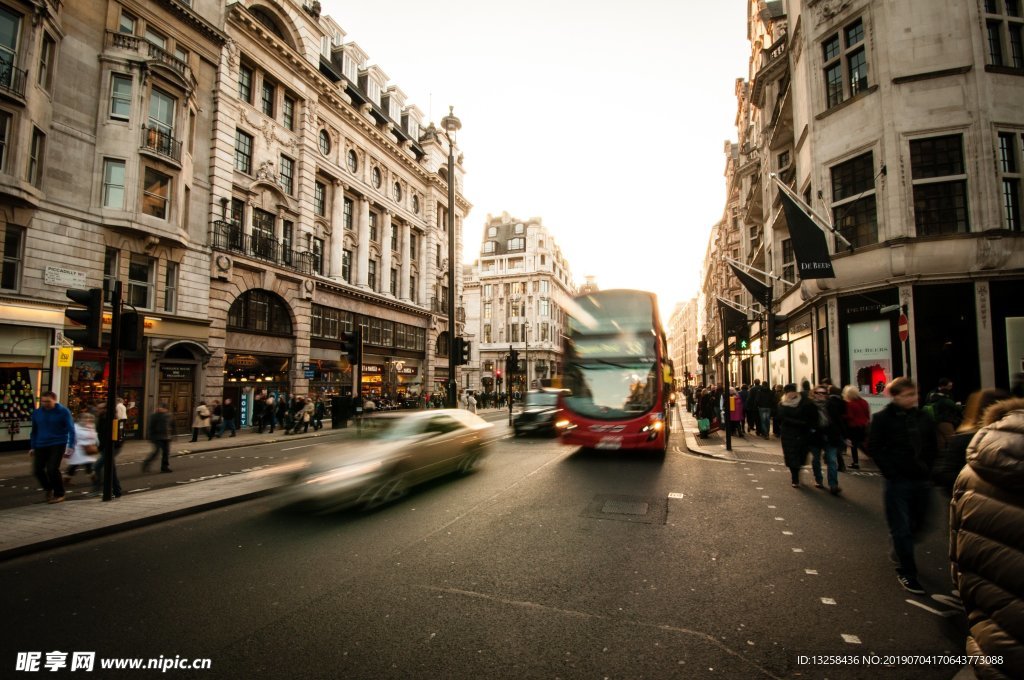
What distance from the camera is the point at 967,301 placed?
44.9 feet

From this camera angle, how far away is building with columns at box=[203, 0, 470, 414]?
23109 mm

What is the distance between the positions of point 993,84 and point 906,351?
816 cm

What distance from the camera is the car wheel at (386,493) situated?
724cm

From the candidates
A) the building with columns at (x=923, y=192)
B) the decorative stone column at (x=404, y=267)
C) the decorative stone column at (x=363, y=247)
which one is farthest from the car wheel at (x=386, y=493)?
the decorative stone column at (x=404, y=267)

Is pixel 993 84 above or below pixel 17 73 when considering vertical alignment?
below

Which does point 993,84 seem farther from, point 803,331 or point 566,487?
point 566,487

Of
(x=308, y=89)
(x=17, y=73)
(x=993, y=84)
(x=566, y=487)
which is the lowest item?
(x=566, y=487)

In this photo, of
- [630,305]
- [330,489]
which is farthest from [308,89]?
[330,489]

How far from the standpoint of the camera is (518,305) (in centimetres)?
7919

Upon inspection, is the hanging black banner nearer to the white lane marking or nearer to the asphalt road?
the asphalt road

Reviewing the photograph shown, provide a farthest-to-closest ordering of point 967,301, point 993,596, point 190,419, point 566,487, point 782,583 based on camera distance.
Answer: point 190,419 < point 967,301 < point 566,487 < point 782,583 < point 993,596

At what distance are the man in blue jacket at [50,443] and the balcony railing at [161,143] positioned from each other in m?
15.2

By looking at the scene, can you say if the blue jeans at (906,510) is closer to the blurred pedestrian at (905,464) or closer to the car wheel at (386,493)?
the blurred pedestrian at (905,464)

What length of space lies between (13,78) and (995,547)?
2430 centimetres
